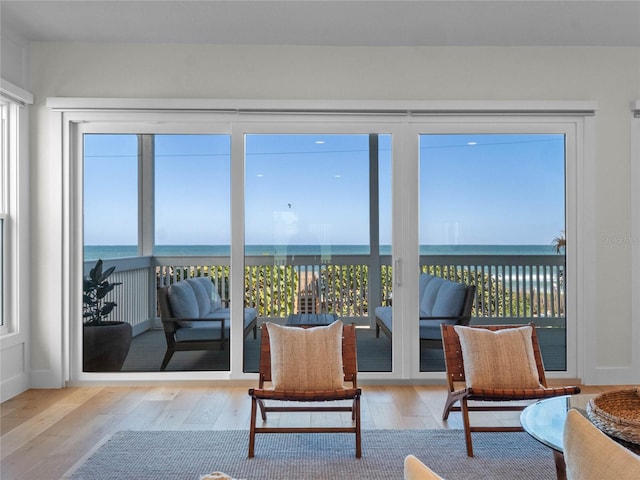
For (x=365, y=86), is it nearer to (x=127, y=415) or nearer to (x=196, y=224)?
(x=196, y=224)

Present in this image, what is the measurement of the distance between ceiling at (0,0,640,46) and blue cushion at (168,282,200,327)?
6.30 feet

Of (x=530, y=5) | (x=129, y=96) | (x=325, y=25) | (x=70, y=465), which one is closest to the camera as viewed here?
(x=70, y=465)

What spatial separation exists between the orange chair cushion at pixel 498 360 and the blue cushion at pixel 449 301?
1208mm

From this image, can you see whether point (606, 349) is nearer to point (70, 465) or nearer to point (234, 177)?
point (234, 177)

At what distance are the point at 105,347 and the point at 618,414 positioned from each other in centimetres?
367

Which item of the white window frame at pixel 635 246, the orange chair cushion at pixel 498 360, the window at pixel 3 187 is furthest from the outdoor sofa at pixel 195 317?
the white window frame at pixel 635 246

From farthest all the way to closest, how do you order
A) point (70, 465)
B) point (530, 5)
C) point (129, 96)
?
point (129, 96), point (530, 5), point (70, 465)

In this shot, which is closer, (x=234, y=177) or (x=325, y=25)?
(x=325, y=25)

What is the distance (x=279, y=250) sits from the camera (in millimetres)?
4316

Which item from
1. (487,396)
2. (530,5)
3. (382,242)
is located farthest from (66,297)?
(530,5)

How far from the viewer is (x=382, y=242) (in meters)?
4.34

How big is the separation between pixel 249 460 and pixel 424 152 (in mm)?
2701

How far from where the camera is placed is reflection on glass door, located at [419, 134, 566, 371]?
4355 millimetres

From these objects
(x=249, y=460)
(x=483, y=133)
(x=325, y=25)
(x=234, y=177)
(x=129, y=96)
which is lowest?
(x=249, y=460)
